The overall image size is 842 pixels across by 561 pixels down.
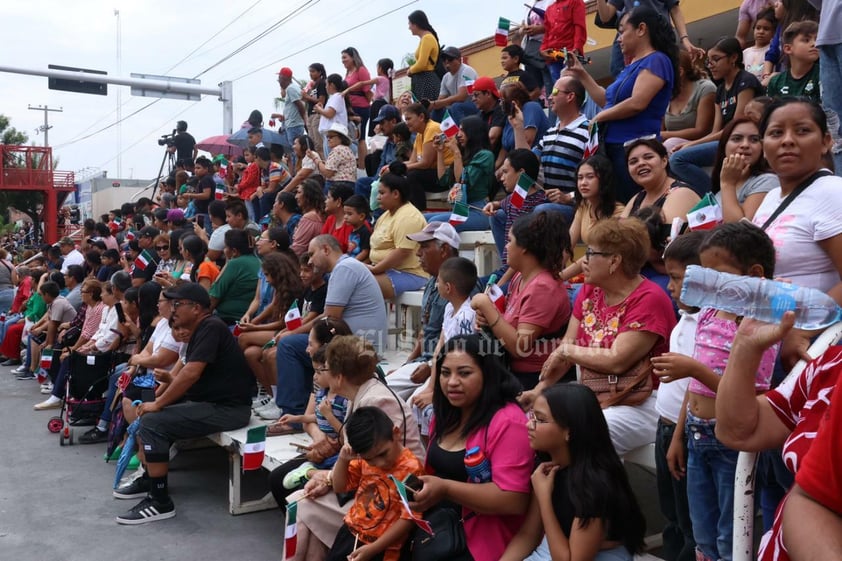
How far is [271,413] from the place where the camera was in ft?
20.2

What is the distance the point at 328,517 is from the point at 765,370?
2.44 meters

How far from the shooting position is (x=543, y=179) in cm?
592

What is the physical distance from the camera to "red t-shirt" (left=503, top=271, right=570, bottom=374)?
4082 millimetres

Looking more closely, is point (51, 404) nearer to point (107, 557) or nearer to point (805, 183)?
point (107, 557)

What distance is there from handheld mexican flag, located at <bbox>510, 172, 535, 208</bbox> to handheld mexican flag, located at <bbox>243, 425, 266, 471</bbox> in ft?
7.46

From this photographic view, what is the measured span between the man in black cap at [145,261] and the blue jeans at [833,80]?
7193 millimetres

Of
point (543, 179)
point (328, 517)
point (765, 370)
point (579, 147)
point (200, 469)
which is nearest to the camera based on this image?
point (765, 370)

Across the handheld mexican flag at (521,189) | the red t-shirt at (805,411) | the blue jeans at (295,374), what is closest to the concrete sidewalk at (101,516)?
the blue jeans at (295,374)

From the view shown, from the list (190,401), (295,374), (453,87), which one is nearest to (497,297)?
(295,374)

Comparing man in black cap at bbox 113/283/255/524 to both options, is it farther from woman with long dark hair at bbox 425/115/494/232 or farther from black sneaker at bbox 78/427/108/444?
woman with long dark hair at bbox 425/115/494/232

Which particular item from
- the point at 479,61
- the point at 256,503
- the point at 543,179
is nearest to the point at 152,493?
the point at 256,503

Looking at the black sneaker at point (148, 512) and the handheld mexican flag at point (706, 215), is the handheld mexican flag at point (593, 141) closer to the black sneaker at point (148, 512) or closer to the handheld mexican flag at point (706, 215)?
the handheld mexican flag at point (706, 215)

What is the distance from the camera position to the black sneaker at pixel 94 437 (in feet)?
25.8

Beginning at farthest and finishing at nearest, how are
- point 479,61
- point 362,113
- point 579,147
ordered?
point 479,61 → point 362,113 → point 579,147
